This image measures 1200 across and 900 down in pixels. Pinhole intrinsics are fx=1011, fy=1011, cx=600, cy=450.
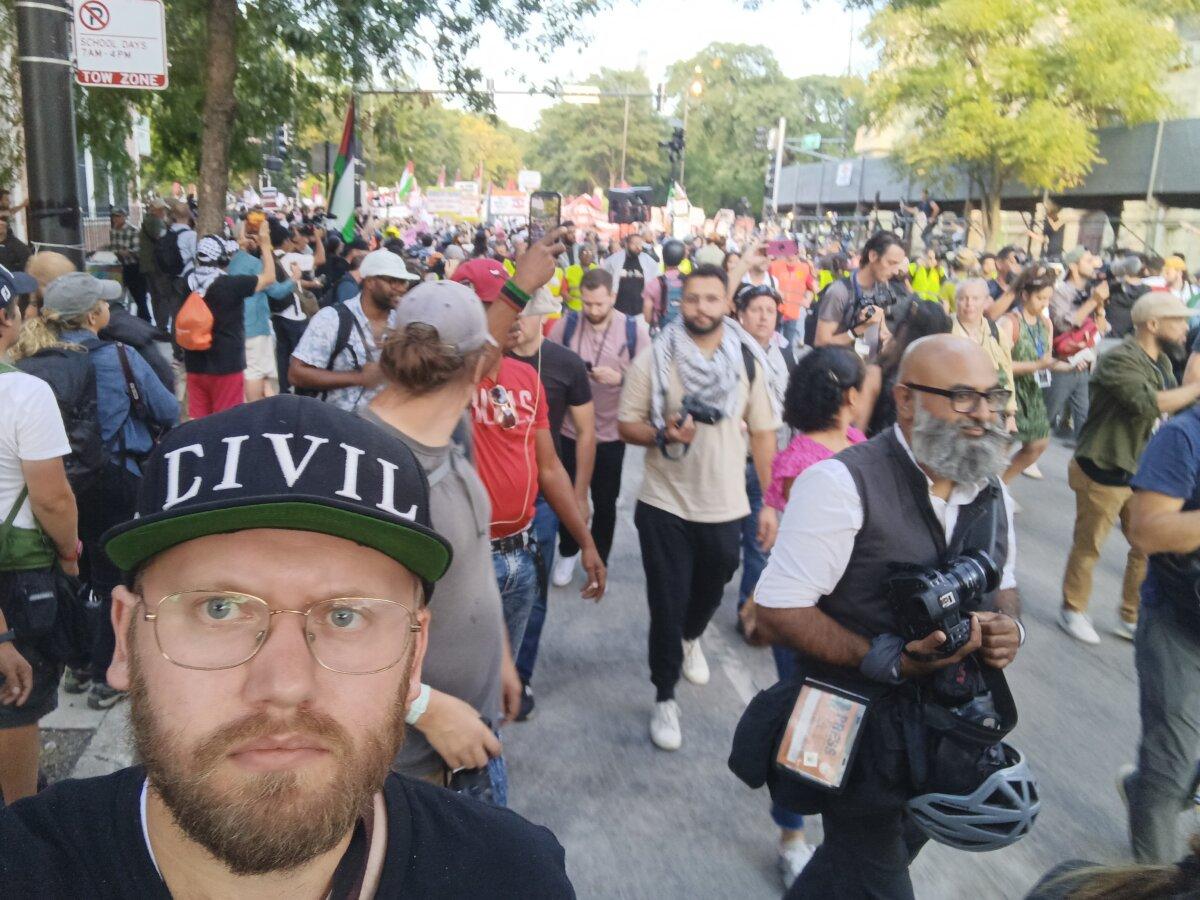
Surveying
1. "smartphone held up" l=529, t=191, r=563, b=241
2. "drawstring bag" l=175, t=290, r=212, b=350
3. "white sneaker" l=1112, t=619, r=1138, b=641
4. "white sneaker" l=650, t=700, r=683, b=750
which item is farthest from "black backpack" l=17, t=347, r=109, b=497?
"white sneaker" l=1112, t=619, r=1138, b=641

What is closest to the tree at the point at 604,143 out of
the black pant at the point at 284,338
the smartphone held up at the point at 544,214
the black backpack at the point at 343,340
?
the smartphone held up at the point at 544,214

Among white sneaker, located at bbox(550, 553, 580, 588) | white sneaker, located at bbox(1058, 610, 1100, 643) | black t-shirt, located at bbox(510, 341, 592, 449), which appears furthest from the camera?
white sneaker, located at bbox(550, 553, 580, 588)

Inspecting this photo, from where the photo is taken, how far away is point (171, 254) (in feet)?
40.5

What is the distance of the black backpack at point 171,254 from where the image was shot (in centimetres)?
1229

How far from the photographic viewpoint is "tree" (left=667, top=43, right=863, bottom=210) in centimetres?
7562

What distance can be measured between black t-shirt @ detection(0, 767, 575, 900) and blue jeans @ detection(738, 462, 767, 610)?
13.2 ft

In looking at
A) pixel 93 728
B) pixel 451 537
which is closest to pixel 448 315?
pixel 451 537

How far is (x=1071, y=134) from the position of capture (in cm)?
2827

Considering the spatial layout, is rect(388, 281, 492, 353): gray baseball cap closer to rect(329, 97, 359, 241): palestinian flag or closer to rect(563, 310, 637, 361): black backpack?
rect(563, 310, 637, 361): black backpack

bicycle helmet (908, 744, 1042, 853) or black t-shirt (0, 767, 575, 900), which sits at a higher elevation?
black t-shirt (0, 767, 575, 900)

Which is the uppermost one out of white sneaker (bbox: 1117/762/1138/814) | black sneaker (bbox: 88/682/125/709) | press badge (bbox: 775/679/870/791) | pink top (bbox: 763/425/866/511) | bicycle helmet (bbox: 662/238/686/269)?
bicycle helmet (bbox: 662/238/686/269)

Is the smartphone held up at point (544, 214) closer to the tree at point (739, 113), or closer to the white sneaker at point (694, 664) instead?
the white sneaker at point (694, 664)

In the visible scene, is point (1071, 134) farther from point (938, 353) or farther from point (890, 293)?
point (938, 353)

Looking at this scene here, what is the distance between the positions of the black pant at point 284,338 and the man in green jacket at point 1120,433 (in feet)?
21.3
